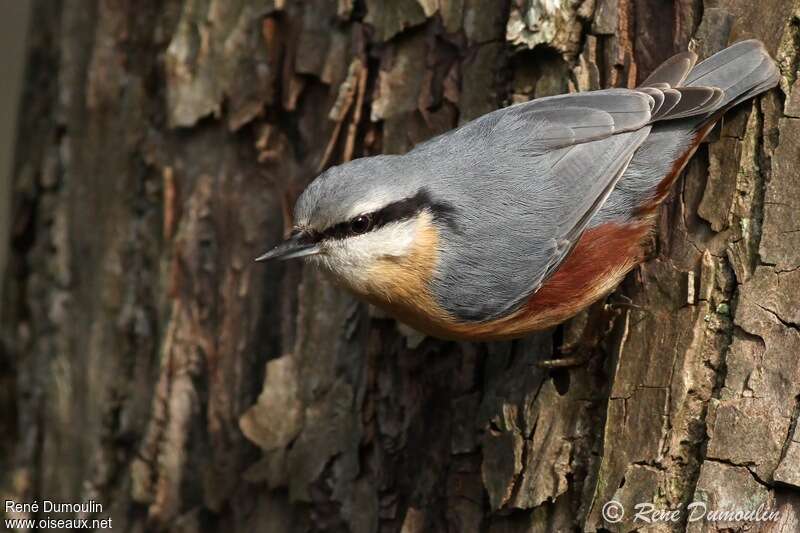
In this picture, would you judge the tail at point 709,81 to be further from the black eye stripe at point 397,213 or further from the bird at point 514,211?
the black eye stripe at point 397,213

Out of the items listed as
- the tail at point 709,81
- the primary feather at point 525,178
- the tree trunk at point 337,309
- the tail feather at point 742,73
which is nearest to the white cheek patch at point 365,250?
the primary feather at point 525,178

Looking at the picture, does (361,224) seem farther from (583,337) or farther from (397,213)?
(583,337)

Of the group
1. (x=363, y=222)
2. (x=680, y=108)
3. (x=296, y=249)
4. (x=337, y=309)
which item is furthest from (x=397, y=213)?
(x=680, y=108)

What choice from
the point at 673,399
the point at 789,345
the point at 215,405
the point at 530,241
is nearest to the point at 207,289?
the point at 215,405

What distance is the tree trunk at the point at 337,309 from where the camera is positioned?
3.10m

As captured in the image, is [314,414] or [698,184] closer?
[698,184]

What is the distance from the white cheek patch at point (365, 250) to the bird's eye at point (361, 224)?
2 centimetres

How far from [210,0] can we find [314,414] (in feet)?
5.85

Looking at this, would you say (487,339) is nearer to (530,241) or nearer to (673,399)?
(530,241)

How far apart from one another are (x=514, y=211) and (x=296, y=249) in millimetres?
759

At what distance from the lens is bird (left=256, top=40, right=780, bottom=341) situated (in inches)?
133

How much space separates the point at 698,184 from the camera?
3350 mm

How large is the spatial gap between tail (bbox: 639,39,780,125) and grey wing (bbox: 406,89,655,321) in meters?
0.14

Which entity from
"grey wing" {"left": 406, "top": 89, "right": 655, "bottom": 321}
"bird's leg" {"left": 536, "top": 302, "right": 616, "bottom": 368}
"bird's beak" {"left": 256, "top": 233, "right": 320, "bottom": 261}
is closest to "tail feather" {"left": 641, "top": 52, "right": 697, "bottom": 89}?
"grey wing" {"left": 406, "top": 89, "right": 655, "bottom": 321}
